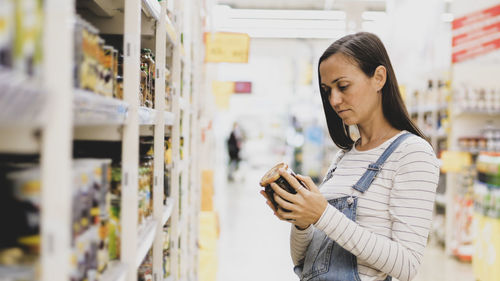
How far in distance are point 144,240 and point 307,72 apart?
43.0ft

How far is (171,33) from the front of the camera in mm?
2336

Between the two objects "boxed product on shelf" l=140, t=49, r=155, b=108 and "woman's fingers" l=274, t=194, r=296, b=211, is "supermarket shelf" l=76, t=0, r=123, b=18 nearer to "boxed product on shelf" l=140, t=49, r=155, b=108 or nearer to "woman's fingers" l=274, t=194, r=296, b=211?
"boxed product on shelf" l=140, t=49, r=155, b=108

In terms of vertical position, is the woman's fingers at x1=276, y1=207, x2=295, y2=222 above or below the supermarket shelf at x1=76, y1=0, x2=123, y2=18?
below

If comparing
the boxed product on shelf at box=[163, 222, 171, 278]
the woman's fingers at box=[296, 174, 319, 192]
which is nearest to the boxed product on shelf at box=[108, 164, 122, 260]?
the woman's fingers at box=[296, 174, 319, 192]

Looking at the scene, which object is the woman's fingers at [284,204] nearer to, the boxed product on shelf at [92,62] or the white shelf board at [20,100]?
the boxed product on shelf at [92,62]

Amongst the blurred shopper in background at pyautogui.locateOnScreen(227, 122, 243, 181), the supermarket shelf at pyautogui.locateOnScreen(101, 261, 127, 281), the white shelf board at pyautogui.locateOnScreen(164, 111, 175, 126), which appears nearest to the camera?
the supermarket shelf at pyautogui.locateOnScreen(101, 261, 127, 281)

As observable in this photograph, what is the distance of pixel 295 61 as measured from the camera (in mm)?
18125

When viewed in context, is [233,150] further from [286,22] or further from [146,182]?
[146,182]

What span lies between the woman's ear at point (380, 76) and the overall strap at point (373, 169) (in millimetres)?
202

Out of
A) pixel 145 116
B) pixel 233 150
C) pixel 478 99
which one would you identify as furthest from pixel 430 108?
pixel 233 150

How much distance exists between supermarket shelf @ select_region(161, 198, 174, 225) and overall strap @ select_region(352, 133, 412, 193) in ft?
2.73

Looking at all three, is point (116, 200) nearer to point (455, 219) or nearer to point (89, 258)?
point (89, 258)

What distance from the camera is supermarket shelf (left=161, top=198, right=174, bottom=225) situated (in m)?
2.04

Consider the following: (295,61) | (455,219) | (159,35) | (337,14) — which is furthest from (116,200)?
(295,61)
